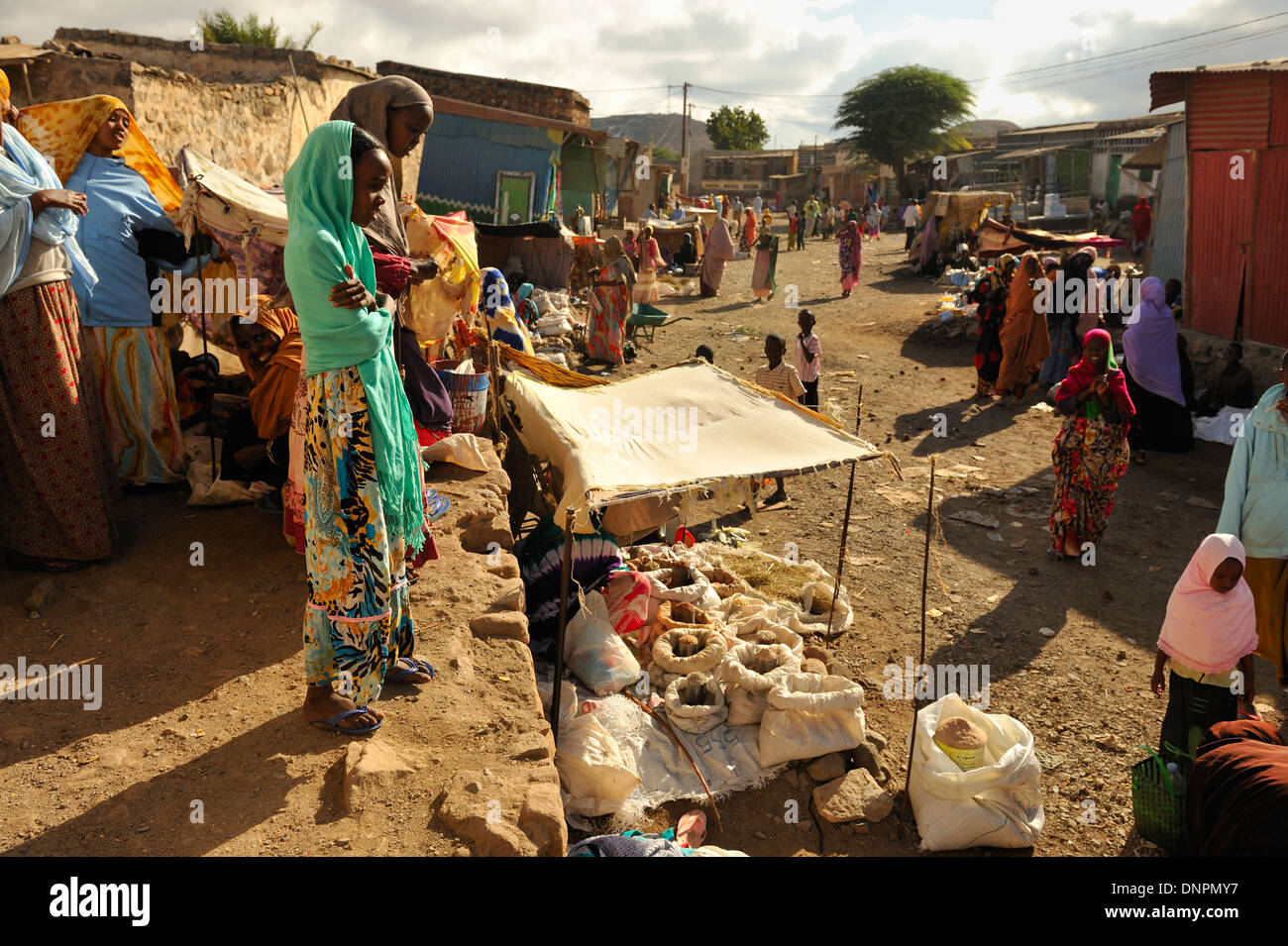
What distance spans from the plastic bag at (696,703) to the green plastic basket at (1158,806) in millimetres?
1937

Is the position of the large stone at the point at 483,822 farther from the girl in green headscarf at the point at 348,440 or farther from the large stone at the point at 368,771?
the girl in green headscarf at the point at 348,440

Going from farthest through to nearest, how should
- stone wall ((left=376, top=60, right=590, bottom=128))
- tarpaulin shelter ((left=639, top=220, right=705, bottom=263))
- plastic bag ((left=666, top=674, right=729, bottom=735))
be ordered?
tarpaulin shelter ((left=639, top=220, right=705, bottom=263))
stone wall ((left=376, top=60, right=590, bottom=128))
plastic bag ((left=666, top=674, right=729, bottom=735))

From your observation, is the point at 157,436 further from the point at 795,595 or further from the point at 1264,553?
the point at 1264,553

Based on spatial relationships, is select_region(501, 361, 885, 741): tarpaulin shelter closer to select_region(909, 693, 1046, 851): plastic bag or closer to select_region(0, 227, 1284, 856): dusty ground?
select_region(0, 227, 1284, 856): dusty ground

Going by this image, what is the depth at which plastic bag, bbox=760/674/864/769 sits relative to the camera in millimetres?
4551

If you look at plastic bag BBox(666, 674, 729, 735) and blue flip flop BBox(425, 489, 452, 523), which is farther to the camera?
blue flip flop BBox(425, 489, 452, 523)

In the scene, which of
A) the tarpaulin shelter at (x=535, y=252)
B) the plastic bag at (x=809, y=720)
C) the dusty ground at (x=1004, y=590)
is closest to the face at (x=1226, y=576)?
the dusty ground at (x=1004, y=590)

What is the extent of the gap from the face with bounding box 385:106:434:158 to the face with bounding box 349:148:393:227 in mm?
708

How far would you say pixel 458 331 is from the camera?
6.73m

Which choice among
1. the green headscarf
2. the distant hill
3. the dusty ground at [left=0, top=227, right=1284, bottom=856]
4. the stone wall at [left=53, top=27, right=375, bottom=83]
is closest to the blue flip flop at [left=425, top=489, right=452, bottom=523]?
the dusty ground at [left=0, top=227, right=1284, bottom=856]

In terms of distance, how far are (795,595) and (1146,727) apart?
218cm

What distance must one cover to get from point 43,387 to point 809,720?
3.91 metres

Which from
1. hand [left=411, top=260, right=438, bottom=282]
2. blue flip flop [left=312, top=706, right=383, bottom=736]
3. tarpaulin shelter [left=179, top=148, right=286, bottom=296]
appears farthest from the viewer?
tarpaulin shelter [left=179, top=148, right=286, bottom=296]

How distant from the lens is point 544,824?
2.86m
